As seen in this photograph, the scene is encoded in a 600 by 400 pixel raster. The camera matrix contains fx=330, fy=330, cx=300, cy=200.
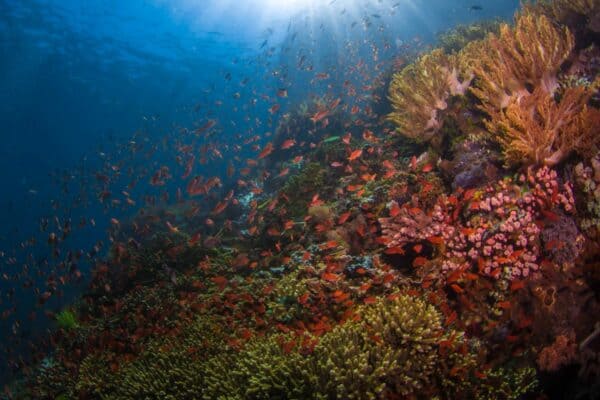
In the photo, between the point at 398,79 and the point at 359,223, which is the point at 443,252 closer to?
the point at 359,223

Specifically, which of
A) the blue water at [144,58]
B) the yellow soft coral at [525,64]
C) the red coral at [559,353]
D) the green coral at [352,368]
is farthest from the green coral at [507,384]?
the blue water at [144,58]

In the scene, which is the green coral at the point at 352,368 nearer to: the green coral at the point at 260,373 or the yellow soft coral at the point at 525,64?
the green coral at the point at 260,373

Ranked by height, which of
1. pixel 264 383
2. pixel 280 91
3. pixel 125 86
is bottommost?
pixel 125 86

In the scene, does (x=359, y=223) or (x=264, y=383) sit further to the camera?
(x=359, y=223)

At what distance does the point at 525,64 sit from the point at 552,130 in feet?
6.16

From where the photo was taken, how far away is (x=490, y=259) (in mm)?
4676

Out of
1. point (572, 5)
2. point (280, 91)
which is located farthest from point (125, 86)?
point (572, 5)

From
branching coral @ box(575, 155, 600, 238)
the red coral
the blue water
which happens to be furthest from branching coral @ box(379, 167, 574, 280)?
the blue water

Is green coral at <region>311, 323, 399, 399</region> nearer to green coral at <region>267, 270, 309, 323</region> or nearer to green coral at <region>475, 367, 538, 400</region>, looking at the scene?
green coral at <region>475, 367, 538, 400</region>

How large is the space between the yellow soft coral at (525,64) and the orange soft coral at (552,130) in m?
0.95

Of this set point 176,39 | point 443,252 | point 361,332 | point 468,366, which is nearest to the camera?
point 468,366

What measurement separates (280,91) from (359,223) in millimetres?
7750

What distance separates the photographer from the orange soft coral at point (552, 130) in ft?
15.3

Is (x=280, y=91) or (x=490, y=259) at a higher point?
(x=280, y=91)
